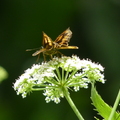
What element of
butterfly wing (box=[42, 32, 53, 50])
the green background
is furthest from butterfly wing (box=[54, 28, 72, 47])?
the green background

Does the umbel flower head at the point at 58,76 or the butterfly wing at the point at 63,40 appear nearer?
the umbel flower head at the point at 58,76

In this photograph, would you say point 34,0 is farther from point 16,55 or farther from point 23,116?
point 23,116

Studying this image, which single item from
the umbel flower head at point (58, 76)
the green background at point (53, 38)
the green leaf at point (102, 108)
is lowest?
the green leaf at point (102, 108)

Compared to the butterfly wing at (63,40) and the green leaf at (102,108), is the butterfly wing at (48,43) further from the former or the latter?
the green leaf at (102,108)

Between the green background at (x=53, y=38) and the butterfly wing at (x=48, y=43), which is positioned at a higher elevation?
the green background at (x=53, y=38)

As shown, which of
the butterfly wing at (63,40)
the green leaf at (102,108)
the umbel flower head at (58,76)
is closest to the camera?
the green leaf at (102,108)

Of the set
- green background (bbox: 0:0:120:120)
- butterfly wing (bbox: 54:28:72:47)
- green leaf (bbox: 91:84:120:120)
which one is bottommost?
green leaf (bbox: 91:84:120:120)

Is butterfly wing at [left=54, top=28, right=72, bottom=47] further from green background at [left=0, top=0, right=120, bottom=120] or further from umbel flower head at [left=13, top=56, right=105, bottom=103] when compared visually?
green background at [left=0, top=0, right=120, bottom=120]

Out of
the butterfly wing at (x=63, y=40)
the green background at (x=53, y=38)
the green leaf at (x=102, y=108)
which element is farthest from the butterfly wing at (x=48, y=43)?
the green background at (x=53, y=38)

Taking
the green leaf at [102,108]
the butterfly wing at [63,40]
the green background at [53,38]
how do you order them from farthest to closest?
the green background at [53,38]
the butterfly wing at [63,40]
the green leaf at [102,108]
